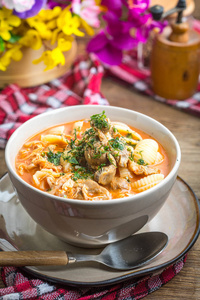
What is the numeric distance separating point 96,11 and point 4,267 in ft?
5.55

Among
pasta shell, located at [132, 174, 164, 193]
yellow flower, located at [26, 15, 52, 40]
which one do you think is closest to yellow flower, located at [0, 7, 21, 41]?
yellow flower, located at [26, 15, 52, 40]

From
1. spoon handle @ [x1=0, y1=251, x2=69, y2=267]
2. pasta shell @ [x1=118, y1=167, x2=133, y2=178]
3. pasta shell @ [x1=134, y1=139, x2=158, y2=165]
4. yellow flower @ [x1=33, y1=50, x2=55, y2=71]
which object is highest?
pasta shell @ [x1=134, y1=139, x2=158, y2=165]

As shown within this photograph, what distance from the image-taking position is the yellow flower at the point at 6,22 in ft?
7.27

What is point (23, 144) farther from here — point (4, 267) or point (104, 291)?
point (104, 291)

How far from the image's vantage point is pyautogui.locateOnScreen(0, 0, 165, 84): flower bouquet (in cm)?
223

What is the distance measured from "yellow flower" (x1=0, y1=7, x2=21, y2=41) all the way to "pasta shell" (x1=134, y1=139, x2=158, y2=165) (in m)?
1.13

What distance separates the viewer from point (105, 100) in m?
2.50

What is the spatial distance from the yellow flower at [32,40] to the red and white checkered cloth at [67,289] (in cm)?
144

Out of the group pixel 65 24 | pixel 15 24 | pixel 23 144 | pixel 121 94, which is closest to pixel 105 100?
pixel 121 94

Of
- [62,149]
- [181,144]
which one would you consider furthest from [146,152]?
[181,144]

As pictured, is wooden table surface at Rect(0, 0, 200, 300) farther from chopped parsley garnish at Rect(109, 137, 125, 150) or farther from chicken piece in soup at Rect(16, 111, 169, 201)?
chopped parsley garnish at Rect(109, 137, 125, 150)

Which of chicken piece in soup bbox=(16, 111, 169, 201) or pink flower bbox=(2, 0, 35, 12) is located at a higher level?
→ pink flower bbox=(2, 0, 35, 12)

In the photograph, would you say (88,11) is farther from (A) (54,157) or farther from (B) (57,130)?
(A) (54,157)

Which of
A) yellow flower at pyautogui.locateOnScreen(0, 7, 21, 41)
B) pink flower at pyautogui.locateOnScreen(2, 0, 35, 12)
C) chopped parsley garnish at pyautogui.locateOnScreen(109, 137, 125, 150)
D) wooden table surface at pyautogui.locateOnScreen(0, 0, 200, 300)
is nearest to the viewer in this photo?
wooden table surface at pyautogui.locateOnScreen(0, 0, 200, 300)
